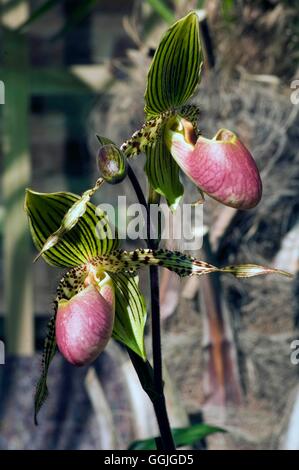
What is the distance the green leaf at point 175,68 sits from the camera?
2.11ft

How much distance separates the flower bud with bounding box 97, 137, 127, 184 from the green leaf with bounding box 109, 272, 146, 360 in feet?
0.52

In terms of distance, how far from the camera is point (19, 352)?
1707mm

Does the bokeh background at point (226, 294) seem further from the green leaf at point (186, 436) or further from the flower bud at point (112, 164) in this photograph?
the flower bud at point (112, 164)

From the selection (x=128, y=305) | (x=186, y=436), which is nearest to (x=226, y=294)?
(x=186, y=436)

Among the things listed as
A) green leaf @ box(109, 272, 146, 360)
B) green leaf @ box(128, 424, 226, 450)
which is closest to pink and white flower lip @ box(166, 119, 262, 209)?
green leaf @ box(109, 272, 146, 360)

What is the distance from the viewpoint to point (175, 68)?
66cm

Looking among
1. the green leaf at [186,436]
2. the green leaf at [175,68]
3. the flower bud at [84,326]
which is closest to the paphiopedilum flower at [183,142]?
the green leaf at [175,68]

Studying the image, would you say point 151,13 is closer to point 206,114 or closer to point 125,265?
point 206,114

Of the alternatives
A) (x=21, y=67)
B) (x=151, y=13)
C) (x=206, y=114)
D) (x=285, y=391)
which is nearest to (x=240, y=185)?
(x=206, y=114)

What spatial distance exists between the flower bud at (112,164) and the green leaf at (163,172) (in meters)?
0.10

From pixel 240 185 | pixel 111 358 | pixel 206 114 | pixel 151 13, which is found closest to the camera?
pixel 240 185

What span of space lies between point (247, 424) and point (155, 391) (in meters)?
0.79

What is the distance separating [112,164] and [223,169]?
97mm

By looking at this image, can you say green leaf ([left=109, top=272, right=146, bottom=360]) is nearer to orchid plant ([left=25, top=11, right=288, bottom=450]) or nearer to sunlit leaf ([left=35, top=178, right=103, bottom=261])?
orchid plant ([left=25, top=11, right=288, bottom=450])
